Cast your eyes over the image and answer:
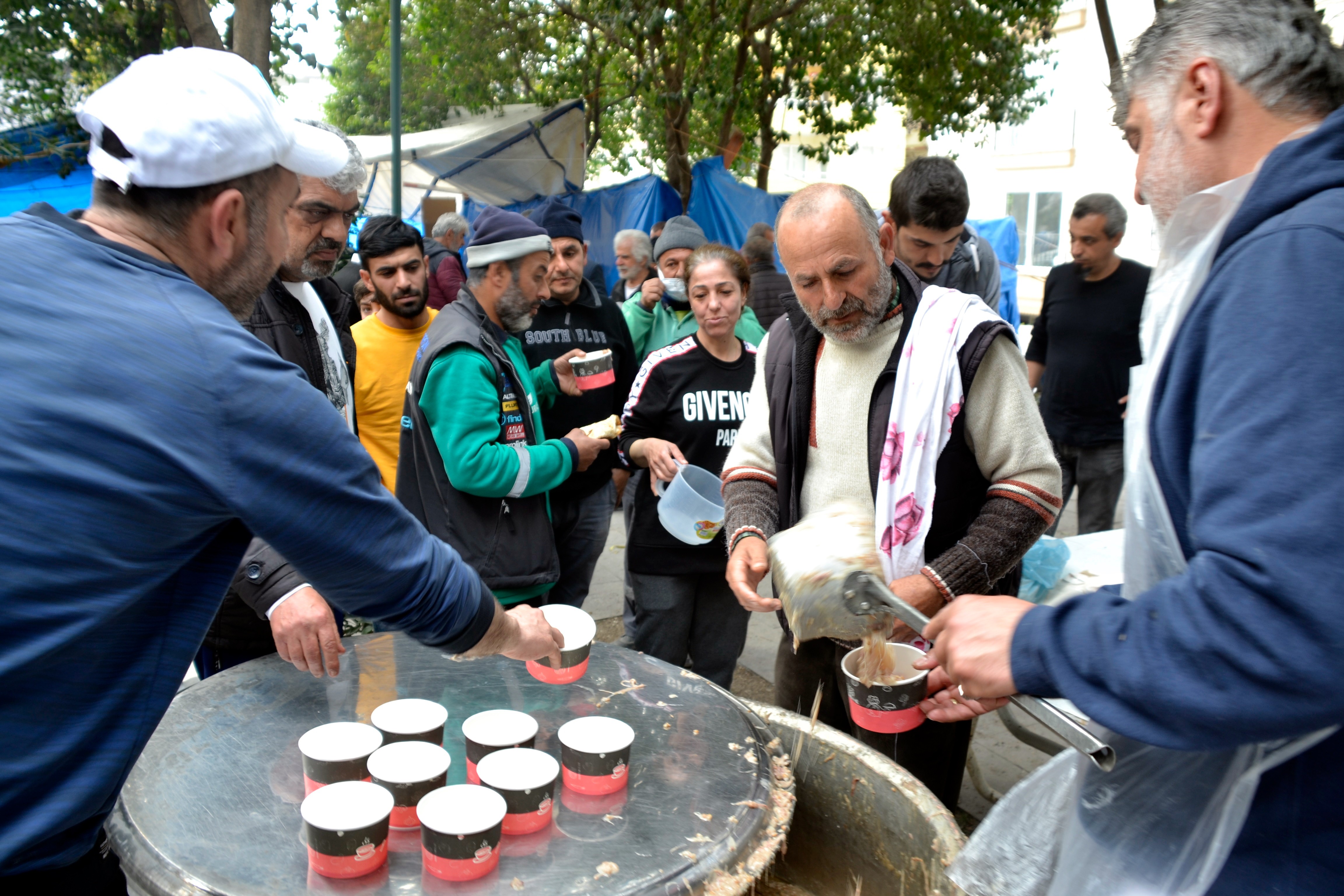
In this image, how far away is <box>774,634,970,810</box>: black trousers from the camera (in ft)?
7.40

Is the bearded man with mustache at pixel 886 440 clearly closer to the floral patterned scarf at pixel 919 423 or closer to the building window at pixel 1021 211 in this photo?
the floral patterned scarf at pixel 919 423

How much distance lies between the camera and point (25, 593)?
3.35 ft

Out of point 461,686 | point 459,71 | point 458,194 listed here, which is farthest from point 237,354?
point 458,194

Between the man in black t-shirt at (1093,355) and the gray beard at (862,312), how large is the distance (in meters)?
2.74

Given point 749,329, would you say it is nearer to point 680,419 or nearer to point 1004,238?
point 680,419

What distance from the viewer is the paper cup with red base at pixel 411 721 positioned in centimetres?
166

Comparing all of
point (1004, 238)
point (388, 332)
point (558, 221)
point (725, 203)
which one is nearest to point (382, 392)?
point (388, 332)

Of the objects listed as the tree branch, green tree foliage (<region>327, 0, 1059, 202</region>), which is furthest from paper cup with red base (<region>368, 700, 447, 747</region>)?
green tree foliage (<region>327, 0, 1059, 202</region>)

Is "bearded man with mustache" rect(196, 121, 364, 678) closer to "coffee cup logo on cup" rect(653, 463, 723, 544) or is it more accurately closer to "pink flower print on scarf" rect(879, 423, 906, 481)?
"coffee cup logo on cup" rect(653, 463, 723, 544)

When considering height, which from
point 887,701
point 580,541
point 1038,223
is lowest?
point 580,541

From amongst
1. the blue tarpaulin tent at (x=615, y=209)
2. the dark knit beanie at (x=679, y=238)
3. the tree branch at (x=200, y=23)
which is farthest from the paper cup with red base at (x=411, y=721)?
the blue tarpaulin tent at (x=615, y=209)

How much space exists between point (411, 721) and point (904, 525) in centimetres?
117

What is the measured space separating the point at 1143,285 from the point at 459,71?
11.1 metres

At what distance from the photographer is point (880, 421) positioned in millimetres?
2127
